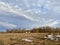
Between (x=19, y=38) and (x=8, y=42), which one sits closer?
(x=8, y=42)

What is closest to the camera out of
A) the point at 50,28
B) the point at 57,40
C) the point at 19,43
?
the point at 19,43

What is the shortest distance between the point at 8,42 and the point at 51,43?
10.6 ft

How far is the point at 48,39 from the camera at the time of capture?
11836 mm

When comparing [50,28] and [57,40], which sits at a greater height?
[50,28]

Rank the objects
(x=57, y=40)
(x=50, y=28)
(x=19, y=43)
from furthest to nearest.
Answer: (x=50, y=28)
(x=57, y=40)
(x=19, y=43)

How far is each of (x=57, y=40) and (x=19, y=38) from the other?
3106 mm

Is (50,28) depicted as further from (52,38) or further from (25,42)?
(25,42)

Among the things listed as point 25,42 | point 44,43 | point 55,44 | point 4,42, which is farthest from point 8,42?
point 55,44

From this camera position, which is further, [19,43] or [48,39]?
[48,39]

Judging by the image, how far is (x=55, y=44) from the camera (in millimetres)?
10578

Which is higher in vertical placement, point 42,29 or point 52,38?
point 42,29

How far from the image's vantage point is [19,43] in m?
10.4

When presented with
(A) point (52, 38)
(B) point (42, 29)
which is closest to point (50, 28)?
(B) point (42, 29)

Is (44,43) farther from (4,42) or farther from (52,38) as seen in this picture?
(4,42)
